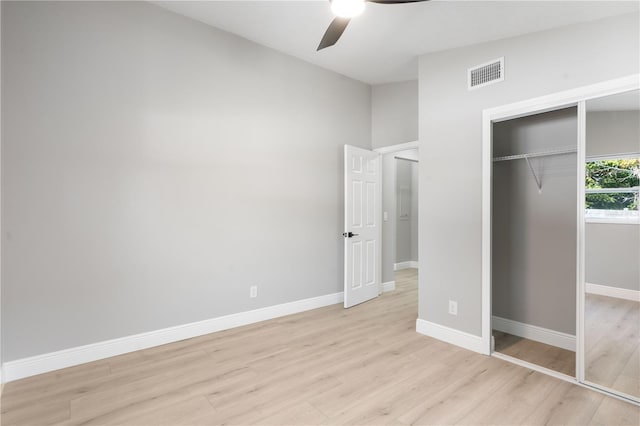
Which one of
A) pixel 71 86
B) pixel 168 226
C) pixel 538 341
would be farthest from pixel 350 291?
pixel 71 86

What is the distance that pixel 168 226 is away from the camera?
10.2ft

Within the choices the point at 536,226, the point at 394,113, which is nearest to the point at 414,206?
the point at 394,113

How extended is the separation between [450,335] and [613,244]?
155 cm

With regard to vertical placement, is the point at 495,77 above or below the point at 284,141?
above

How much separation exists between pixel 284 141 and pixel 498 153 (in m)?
2.43

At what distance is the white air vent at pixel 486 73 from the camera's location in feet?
9.51

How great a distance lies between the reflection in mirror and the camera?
7.45 ft

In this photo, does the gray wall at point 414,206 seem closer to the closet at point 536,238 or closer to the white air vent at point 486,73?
the closet at point 536,238

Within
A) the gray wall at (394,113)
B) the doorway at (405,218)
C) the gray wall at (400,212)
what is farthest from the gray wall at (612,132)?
the gray wall at (400,212)

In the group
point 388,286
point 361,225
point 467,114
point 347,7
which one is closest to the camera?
point 347,7

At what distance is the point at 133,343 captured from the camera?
2.92 m

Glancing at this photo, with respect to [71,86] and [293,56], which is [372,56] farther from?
[71,86]

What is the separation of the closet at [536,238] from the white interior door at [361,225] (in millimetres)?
1634

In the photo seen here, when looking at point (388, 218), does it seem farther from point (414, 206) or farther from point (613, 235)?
point (613, 235)
